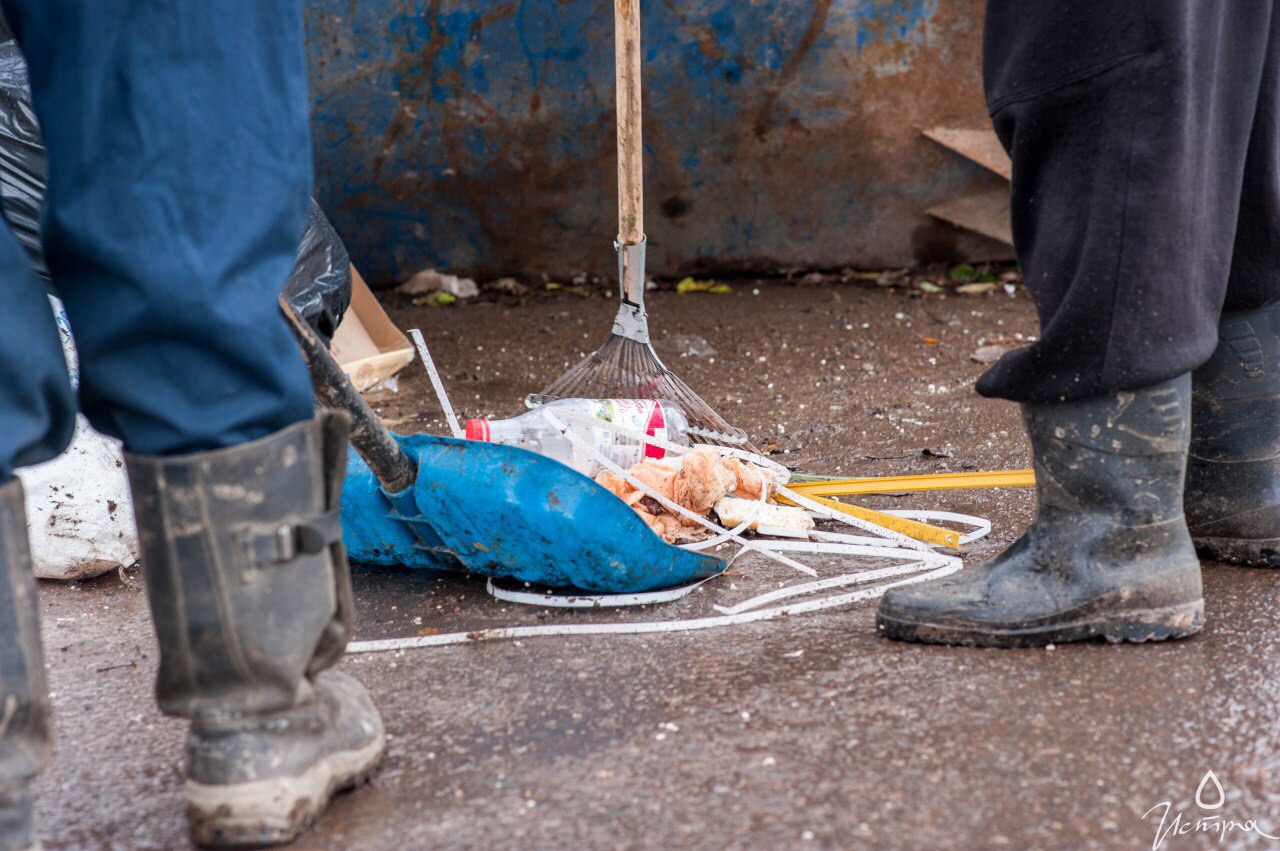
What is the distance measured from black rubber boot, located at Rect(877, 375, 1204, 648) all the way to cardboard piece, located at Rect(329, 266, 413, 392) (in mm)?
2173

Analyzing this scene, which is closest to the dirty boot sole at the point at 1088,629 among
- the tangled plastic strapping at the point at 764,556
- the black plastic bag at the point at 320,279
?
the tangled plastic strapping at the point at 764,556

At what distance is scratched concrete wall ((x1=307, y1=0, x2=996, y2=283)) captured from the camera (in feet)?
13.5

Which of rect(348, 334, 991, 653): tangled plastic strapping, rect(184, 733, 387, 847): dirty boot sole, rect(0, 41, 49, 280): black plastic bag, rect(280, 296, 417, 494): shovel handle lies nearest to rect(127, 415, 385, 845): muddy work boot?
rect(184, 733, 387, 847): dirty boot sole

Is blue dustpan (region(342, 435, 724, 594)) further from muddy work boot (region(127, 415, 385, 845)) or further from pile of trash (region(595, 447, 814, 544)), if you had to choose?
A: muddy work boot (region(127, 415, 385, 845))

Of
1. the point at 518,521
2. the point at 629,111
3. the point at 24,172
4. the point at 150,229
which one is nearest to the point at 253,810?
the point at 150,229

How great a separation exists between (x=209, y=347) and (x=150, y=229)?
0.11m

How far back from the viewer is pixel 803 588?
1849mm

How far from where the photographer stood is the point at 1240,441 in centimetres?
180

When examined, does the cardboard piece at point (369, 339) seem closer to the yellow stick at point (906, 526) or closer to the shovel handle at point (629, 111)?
the shovel handle at point (629, 111)

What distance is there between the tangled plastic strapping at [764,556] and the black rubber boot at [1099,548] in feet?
0.67

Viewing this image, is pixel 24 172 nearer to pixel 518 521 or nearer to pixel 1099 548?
pixel 518 521

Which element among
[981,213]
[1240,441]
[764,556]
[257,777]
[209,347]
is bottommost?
[764,556]

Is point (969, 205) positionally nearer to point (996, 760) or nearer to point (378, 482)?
Result: point (378, 482)

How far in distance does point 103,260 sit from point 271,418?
205 millimetres
